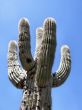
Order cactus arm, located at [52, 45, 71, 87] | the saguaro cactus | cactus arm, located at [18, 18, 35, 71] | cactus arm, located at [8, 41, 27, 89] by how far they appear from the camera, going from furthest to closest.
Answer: cactus arm, located at [52, 45, 71, 87], cactus arm, located at [8, 41, 27, 89], cactus arm, located at [18, 18, 35, 71], the saguaro cactus

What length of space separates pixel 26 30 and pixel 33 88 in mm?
1175

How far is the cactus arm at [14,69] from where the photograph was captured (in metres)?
9.98

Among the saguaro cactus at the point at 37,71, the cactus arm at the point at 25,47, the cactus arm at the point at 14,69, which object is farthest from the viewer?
the cactus arm at the point at 14,69

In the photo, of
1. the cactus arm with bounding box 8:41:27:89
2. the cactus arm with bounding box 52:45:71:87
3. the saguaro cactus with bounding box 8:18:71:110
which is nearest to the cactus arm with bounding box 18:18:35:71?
the saguaro cactus with bounding box 8:18:71:110

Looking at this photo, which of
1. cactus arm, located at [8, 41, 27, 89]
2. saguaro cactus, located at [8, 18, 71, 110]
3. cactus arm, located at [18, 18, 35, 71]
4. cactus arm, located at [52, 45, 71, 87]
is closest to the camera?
saguaro cactus, located at [8, 18, 71, 110]

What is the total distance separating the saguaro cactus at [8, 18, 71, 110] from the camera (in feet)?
31.3

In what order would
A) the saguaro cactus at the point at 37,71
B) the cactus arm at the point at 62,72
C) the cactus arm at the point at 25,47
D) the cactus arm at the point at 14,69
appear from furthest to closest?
1. the cactus arm at the point at 62,72
2. the cactus arm at the point at 14,69
3. the cactus arm at the point at 25,47
4. the saguaro cactus at the point at 37,71

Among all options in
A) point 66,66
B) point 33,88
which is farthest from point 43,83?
point 66,66

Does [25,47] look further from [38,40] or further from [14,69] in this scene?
[38,40]

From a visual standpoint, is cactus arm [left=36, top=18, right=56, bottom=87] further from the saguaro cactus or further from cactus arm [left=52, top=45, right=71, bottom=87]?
cactus arm [left=52, top=45, right=71, bottom=87]

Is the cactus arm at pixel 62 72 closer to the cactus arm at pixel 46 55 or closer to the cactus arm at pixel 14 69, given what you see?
the cactus arm at pixel 46 55

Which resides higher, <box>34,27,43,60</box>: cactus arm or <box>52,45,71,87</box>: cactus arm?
<box>34,27,43,60</box>: cactus arm

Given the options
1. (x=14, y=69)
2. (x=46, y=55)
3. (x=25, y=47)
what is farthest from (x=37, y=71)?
(x=14, y=69)

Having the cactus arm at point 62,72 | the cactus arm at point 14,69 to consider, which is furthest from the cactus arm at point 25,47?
the cactus arm at point 62,72
